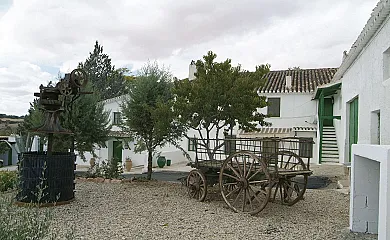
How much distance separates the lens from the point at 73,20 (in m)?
13.2

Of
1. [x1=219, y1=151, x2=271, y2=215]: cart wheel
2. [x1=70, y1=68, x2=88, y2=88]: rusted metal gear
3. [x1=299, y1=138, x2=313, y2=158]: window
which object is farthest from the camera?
[x1=70, y1=68, x2=88, y2=88]: rusted metal gear

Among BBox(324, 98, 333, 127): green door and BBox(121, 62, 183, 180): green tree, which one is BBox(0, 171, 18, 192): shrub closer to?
BBox(121, 62, 183, 180): green tree

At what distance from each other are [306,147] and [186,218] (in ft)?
10.7

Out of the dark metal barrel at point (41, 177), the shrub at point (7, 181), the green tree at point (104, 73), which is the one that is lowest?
the shrub at point (7, 181)

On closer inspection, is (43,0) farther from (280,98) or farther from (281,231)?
(280,98)

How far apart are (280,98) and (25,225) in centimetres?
2252

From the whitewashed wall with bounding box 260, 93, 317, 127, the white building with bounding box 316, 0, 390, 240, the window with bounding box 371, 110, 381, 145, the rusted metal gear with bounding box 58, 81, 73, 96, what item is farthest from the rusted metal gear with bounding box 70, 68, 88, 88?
the whitewashed wall with bounding box 260, 93, 317, 127

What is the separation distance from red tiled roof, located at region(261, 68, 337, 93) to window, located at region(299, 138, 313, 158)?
50.5ft

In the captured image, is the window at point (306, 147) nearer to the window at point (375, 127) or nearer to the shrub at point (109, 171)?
the window at point (375, 127)

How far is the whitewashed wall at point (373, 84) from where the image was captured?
24.8 feet

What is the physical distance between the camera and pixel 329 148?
21328mm

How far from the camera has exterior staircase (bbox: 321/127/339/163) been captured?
20.6 metres

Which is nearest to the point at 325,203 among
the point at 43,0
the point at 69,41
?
the point at 43,0

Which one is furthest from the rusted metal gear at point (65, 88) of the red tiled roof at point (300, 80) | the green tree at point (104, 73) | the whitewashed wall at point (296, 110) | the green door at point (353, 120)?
the green tree at point (104, 73)
